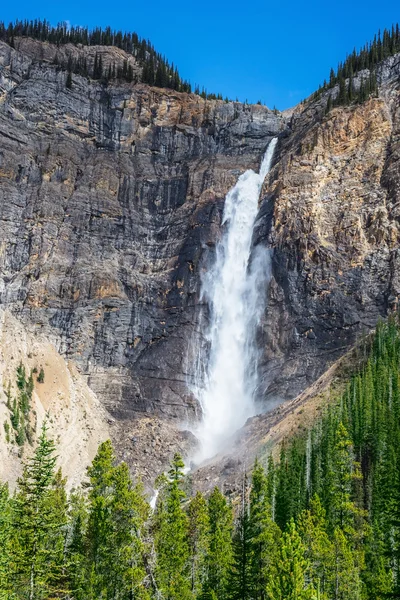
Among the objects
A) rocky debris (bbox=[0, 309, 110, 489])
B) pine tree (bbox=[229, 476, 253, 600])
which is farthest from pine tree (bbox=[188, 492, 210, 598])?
rocky debris (bbox=[0, 309, 110, 489])

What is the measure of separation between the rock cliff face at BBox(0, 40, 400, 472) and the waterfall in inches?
94.4

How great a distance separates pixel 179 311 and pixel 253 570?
79.1 meters

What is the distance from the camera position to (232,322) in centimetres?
11081

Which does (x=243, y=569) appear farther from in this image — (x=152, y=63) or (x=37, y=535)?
(x=152, y=63)

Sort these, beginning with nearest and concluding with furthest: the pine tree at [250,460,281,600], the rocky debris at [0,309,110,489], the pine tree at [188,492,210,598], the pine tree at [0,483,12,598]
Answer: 1. the pine tree at [0,483,12,598]
2. the pine tree at [250,460,281,600]
3. the pine tree at [188,492,210,598]
4. the rocky debris at [0,309,110,489]

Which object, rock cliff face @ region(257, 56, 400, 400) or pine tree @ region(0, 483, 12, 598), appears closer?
pine tree @ region(0, 483, 12, 598)

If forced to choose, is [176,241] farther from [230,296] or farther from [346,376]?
[346,376]

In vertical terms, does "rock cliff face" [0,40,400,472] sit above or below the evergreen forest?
below

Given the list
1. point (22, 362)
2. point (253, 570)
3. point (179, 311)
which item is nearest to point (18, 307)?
point (22, 362)

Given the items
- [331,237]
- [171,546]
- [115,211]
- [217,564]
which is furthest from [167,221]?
[171,546]

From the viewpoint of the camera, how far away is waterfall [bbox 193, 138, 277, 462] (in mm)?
99750

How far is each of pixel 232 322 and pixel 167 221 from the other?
27341mm

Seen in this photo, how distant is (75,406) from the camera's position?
9344 centimetres

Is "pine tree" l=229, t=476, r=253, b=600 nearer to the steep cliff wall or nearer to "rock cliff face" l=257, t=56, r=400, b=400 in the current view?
"rock cliff face" l=257, t=56, r=400, b=400
